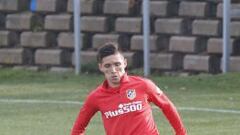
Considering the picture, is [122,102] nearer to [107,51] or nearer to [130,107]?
[130,107]

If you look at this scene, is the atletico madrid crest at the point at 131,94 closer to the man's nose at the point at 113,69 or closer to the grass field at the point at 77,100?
the man's nose at the point at 113,69

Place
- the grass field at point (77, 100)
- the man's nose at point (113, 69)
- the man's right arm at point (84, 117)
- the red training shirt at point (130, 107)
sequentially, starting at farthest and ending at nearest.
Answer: the grass field at point (77, 100) < the man's right arm at point (84, 117) < the red training shirt at point (130, 107) < the man's nose at point (113, 69)

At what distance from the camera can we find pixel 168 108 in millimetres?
7562

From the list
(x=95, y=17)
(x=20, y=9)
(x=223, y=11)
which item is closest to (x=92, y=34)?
(x=95, y=17)

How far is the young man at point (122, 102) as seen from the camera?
742 cm

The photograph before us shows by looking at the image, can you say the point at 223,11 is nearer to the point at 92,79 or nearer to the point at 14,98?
the point at 92,79

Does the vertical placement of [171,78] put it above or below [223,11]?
below

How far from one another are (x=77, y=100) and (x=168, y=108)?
8.25m

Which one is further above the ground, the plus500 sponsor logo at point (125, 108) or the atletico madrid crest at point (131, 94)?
the atletico madrid crest at point (131, 94)

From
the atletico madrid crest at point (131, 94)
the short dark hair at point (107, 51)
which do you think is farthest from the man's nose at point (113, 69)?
the atletico madrid crest at point (131, 94)

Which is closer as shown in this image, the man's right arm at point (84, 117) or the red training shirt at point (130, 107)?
the red training shirt at point (130, 107)

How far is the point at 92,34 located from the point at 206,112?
6.85 meters

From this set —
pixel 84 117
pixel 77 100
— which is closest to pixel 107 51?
pixel 84 117

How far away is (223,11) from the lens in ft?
59.4
